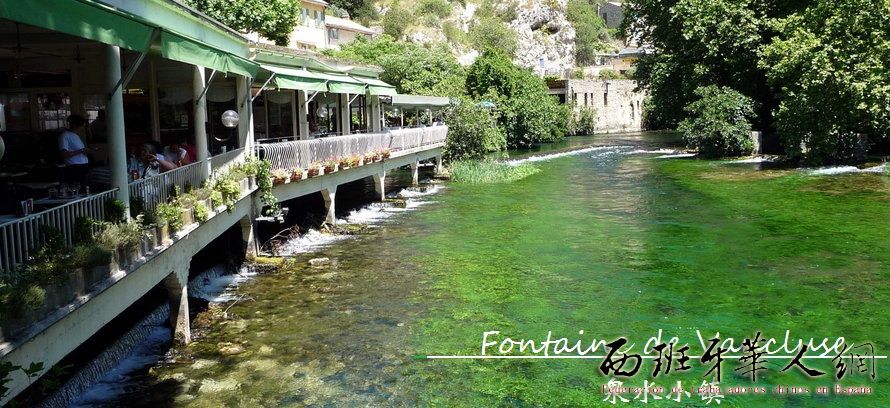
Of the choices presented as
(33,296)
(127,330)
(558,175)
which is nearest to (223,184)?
(127,330)

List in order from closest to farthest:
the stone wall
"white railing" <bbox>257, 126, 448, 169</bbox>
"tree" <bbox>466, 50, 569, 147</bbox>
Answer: "white railing" <bbox>257, 126, 448, 169</bbox>
"tree" <bbox>466, 50, 569, 147</bbox>
the stone wall

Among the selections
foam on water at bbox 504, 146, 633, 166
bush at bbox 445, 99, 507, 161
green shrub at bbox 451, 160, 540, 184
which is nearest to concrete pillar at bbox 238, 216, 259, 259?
green shrub at bbox 451, 160, 540, 184

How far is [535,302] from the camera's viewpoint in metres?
15.6

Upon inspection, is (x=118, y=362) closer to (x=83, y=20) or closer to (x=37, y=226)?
(x=37, y=226)

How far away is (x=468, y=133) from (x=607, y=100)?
46.9m

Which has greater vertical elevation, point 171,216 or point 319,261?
point 171,216

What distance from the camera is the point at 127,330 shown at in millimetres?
13523

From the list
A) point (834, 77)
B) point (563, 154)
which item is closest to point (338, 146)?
point (834, 77)

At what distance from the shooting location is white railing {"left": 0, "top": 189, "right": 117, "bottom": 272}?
7.86 meters

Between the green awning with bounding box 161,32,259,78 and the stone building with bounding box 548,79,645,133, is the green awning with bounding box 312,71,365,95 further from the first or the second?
the stone building with bounding box 548,79,645,133

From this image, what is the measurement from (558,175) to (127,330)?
2830cm

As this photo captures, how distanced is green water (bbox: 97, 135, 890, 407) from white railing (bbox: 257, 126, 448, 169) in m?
2.56

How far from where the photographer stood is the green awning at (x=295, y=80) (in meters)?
19.4

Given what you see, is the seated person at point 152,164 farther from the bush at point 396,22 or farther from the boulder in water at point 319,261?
the bush at point 396,22
